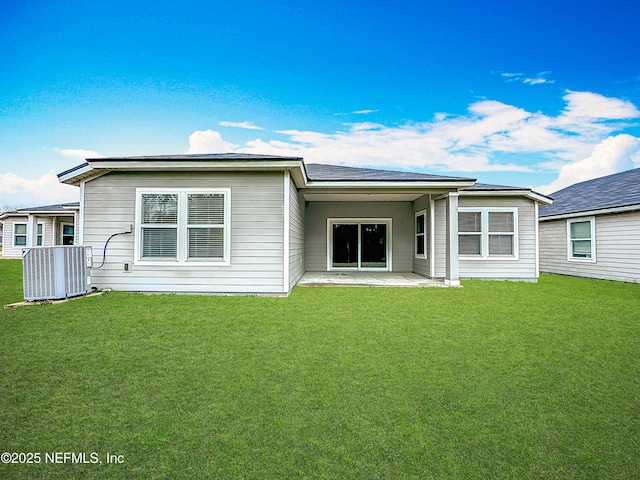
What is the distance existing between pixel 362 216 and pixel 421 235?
2094mm

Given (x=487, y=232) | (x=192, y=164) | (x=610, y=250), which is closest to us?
(x=192, y=164)

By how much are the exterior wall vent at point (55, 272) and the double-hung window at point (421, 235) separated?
8.68 m

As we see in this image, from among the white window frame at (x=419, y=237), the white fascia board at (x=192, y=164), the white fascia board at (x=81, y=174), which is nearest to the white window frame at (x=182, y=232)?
the white fascia board at (x=192, y=164)

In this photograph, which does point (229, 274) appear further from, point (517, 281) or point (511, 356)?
point (517, 281)

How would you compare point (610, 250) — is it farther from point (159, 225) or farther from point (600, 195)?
point (159, 225)

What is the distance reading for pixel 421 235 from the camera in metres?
11.1

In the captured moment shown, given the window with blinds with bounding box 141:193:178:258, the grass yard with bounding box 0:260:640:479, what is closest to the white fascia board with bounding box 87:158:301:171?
the window with blinds with bounding box 141:193:178:258

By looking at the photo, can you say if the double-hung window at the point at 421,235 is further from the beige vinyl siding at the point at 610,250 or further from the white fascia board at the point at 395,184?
the beige vinyl siding at the point at 610,250

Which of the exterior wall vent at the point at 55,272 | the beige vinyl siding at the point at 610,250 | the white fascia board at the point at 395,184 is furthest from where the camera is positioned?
the beige vinyl siding at the point at 610,250

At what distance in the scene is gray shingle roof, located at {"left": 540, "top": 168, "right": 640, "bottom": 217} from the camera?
10305 millimetres

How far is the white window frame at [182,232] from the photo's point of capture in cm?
702

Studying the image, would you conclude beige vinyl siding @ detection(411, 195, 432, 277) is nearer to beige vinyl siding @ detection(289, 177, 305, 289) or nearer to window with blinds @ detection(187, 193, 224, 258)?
beige vinyl siding @ detection(289, 177, 305, 289)

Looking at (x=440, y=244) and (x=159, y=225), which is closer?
(x=159, y=225)

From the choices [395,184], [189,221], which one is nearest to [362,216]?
[395,184]
